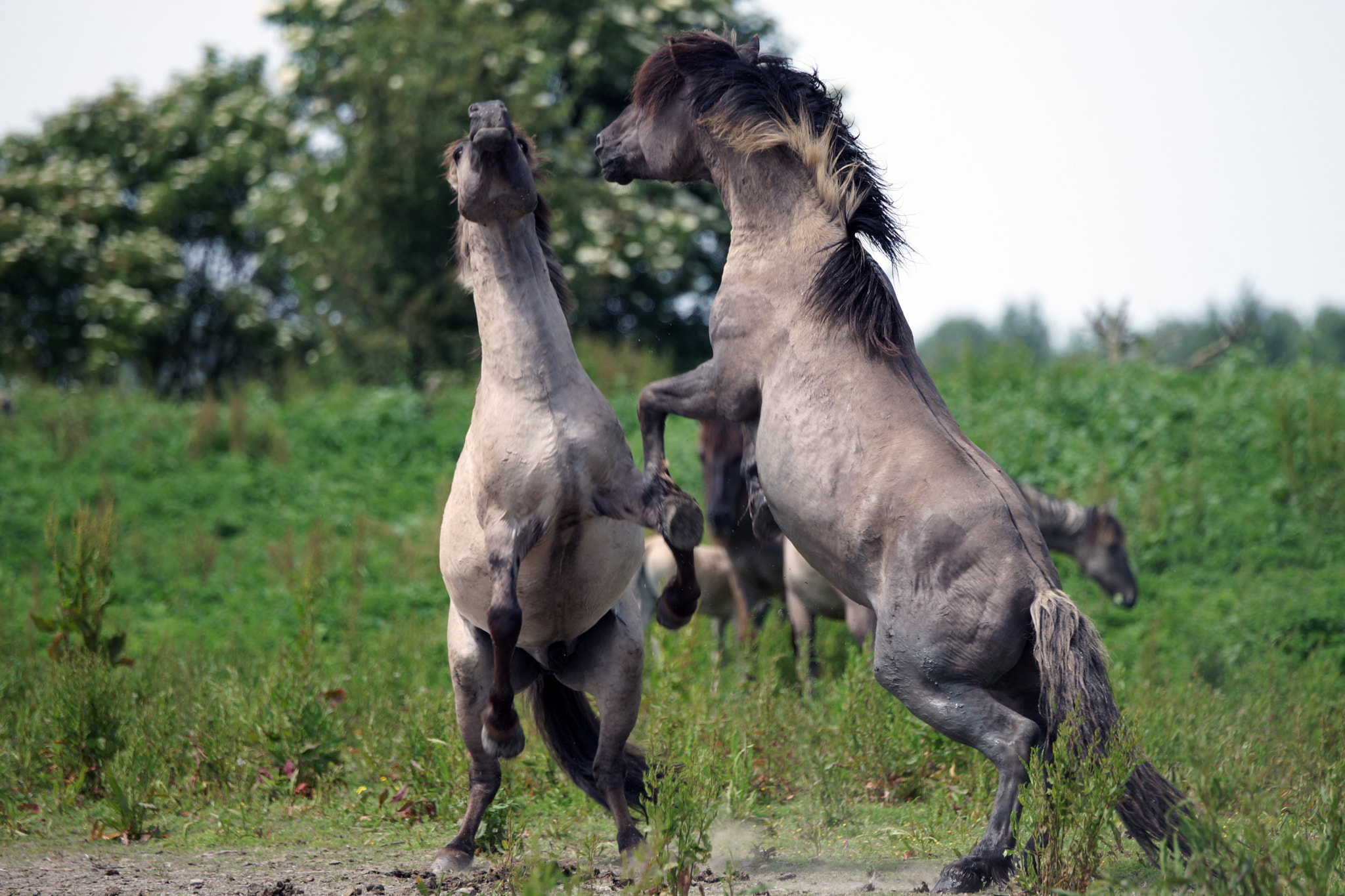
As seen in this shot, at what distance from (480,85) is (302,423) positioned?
6.22 metres

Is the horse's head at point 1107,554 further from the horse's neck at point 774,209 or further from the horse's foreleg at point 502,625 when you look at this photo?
the horse's foreleg at point 502,625

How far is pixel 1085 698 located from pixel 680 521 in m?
1.39

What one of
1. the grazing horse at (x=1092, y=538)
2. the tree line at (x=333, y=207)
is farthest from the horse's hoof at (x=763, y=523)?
the tree line at (x=333, y=207)

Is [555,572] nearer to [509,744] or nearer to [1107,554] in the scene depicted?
[509,744]

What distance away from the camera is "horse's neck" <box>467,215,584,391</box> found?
3.77 meters

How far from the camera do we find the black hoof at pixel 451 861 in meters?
4.04

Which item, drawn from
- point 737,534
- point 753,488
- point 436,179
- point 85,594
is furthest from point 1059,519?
point 436,179

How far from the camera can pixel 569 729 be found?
456cm

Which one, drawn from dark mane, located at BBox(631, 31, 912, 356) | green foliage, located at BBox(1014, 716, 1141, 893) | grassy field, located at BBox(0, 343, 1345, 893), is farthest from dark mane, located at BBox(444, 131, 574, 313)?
green foliage, located at BBox(1014, 716, 1141, 893)

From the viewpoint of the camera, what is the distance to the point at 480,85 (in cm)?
1662

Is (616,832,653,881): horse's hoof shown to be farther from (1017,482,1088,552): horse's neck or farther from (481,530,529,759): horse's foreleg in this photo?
(1017,482,1088,552): horse's neck

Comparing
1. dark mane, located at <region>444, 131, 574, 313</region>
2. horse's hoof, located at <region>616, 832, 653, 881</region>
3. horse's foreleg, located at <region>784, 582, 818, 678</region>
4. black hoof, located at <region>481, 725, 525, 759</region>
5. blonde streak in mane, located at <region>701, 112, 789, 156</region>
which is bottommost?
horse's hoof, located at <region>616, 832, 653, 881</region>

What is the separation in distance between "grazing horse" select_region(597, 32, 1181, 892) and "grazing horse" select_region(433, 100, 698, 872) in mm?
296

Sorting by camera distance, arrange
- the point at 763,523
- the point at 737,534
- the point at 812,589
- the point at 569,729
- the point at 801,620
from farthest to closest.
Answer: the point at 737,534 < the point at 801,620 < the point at 812,589 < the point at 569,729 < the point at 763,523
